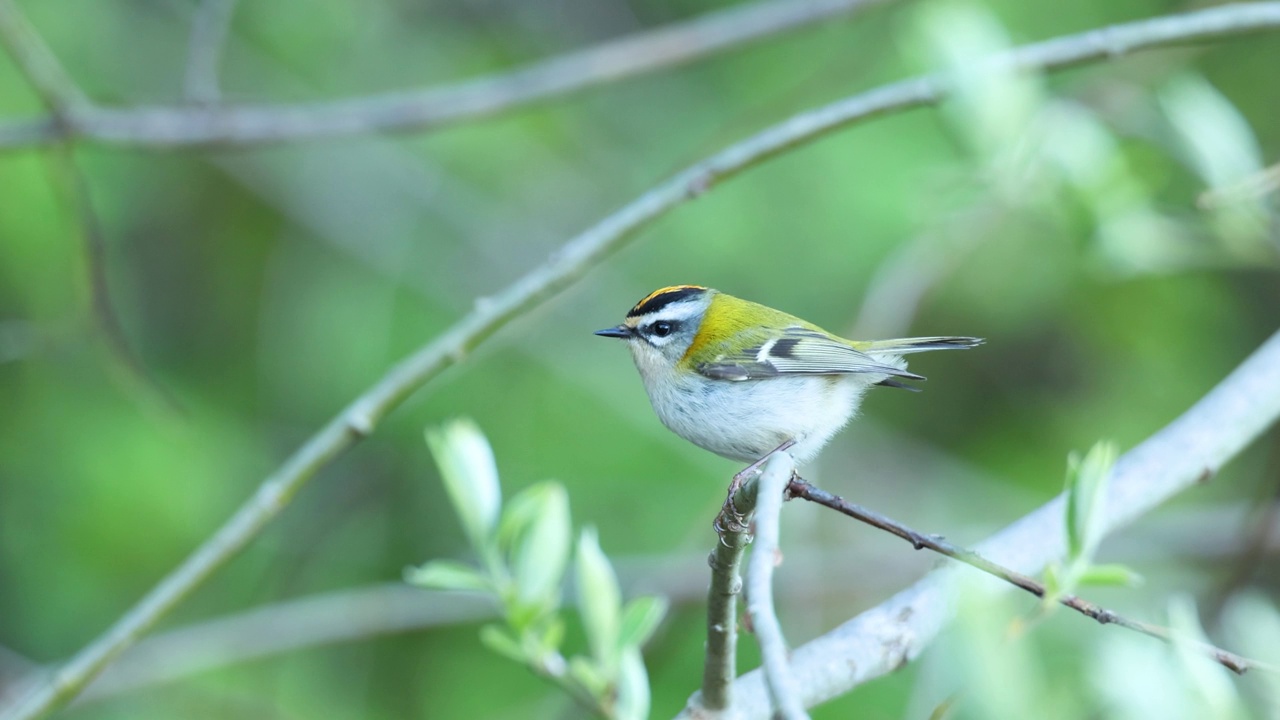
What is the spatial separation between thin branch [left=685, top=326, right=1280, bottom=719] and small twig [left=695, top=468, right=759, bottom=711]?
6 cm

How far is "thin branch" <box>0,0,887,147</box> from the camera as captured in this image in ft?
8.66

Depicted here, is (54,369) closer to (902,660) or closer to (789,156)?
(789,156)

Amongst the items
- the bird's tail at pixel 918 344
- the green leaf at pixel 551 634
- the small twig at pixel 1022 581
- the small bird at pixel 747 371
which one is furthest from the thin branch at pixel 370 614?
the small twig at pixel 1022 581

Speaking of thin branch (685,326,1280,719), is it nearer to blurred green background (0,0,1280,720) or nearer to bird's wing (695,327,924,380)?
bird's wing (695,327,924,380)

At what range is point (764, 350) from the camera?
2.03 metres

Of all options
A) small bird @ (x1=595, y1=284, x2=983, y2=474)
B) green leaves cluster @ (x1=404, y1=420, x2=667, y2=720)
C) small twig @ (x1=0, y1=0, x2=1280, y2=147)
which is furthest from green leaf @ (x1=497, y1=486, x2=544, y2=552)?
small twig @ (x1=0, y1=0, x2=1280, y2=147)

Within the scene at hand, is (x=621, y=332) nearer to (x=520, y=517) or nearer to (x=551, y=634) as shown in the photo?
(x=520, y=517)

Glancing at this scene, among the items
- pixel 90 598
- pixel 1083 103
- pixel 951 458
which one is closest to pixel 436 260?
pixel 90 598

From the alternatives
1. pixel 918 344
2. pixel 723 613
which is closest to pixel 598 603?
pixel 723 613

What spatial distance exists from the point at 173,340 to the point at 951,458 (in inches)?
111

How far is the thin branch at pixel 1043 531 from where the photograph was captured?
135cm

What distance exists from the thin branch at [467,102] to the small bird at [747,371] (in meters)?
0.95

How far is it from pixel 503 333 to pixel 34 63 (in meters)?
1.20

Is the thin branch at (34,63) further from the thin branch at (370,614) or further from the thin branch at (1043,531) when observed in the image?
the thin branch at (1043,531)
